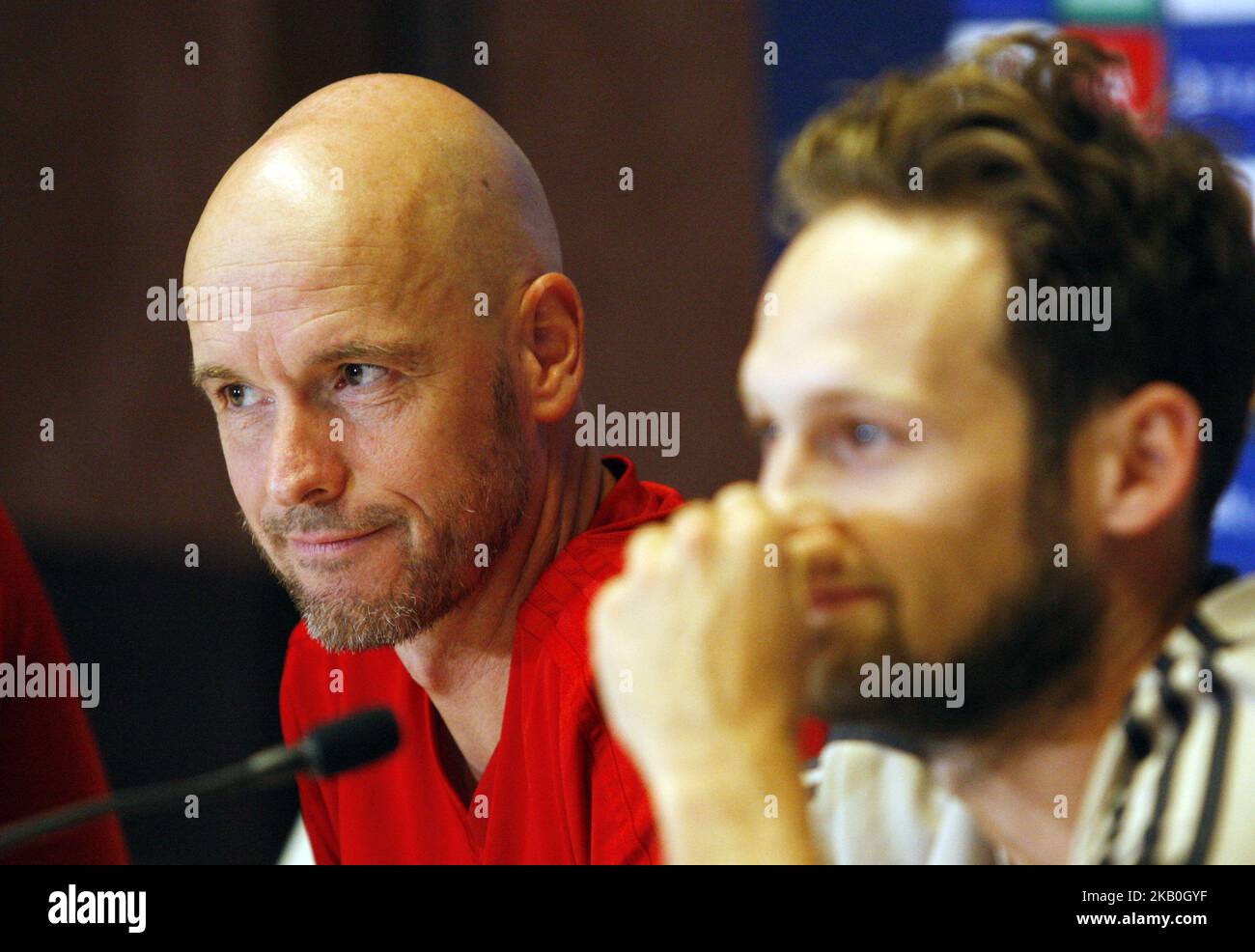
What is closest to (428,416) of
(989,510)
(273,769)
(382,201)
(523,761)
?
(382,201)

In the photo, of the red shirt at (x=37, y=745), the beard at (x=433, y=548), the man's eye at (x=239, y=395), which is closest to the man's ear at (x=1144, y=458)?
the beard at (x=433, y=548)

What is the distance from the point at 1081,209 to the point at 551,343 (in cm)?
55

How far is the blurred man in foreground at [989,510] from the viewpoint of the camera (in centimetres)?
90

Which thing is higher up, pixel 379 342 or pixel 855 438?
pixel 379 342

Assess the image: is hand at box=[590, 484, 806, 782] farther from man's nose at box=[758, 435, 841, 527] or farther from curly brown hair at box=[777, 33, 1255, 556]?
curly brown hair at box=[777, 33, 1255, 556]

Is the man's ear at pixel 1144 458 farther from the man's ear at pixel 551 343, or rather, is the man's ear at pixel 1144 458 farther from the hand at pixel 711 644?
the man's ear at pixel 551 343

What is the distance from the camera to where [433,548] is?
132 centimetres

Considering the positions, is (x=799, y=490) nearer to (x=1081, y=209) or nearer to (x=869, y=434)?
(x=869, y=434)
